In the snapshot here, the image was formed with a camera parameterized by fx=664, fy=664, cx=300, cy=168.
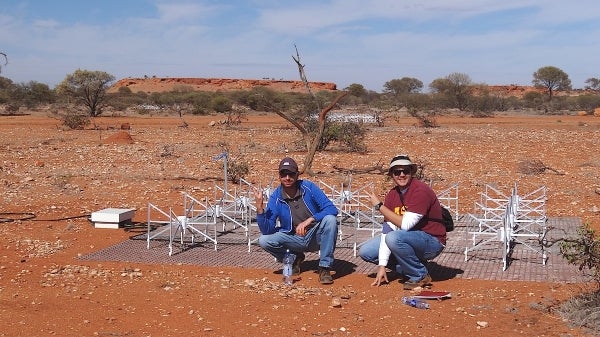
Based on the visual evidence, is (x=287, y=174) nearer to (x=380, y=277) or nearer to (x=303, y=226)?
(x=303, y=226)

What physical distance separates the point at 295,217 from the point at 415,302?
59.1 inches

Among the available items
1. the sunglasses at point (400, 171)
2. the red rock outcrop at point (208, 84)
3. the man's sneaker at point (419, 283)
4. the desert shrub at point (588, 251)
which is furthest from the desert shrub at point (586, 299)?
the red rock outcrop at point (208, 84)

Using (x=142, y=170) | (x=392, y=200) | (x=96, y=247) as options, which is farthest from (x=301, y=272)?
(x=142, y=170)

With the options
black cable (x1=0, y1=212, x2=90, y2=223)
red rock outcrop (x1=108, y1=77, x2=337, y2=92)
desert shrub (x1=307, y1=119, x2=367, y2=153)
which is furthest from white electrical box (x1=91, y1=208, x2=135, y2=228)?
red rock outcrop (x1=108, y1=77, x2=337, y2=92)

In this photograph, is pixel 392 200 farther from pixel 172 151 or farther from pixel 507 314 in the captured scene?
pixel 172 151

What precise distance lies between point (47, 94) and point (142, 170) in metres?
40.5

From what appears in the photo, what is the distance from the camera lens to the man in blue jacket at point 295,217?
6.19 m

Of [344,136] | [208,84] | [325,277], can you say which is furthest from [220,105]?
[208,84]

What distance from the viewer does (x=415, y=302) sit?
534cm

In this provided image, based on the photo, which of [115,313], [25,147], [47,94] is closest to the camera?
[115,313]

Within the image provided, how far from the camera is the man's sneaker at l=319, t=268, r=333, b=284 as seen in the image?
6047 mm

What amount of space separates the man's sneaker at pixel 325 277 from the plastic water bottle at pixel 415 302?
82cm

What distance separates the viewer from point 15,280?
620 cm

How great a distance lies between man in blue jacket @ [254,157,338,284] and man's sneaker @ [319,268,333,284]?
47 mm
